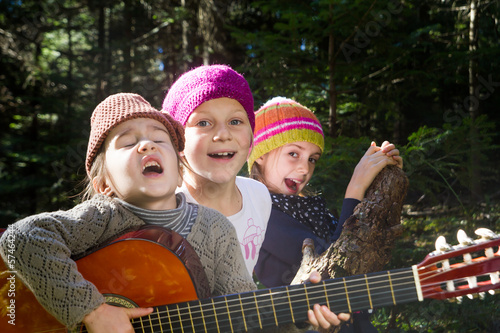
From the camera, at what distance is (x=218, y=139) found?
1.61 meters

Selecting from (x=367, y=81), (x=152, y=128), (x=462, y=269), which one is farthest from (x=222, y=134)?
(x=367, y=81)

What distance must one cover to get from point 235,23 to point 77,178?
1.62m

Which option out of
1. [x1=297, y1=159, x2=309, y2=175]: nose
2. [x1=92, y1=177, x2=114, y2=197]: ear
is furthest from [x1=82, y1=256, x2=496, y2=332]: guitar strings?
[x1=297, y1=159, x2=309, y2=175]: nose

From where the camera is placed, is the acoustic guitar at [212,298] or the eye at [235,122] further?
the eye at [235,122]

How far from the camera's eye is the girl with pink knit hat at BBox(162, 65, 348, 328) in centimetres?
161

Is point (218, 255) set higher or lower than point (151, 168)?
lower

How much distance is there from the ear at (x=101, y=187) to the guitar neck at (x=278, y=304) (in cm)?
44

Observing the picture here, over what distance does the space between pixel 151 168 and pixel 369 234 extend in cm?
89

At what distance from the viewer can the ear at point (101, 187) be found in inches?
57.4

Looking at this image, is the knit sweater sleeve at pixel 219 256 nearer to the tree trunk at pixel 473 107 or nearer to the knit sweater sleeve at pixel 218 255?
the knit sweater sleeve at pixel 218 255

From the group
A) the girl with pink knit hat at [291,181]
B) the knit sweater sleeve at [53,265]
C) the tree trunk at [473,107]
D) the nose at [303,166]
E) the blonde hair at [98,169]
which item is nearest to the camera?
the knit sweater sleeve at [53,265]

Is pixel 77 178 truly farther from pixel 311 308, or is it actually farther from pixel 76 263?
pixel 311 308

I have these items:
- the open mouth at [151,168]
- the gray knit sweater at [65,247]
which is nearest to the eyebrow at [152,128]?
the open mouth at [151,168]

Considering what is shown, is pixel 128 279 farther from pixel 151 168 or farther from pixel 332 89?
pixel 332 89
